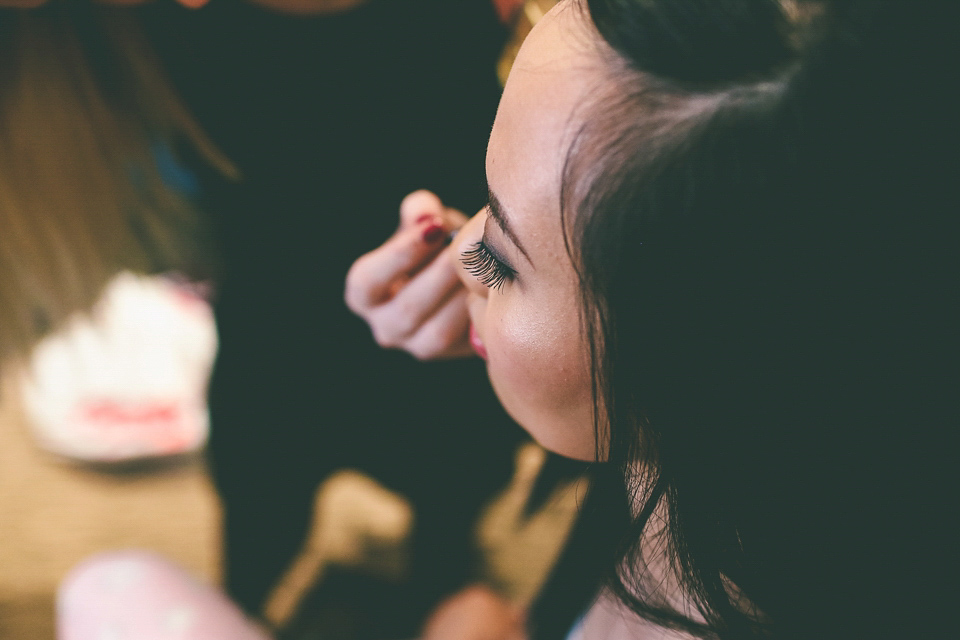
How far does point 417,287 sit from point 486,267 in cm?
14

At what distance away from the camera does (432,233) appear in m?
0.48

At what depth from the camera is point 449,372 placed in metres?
0.71

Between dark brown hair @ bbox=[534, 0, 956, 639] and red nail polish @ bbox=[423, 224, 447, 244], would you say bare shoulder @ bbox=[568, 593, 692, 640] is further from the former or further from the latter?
red nail polish @ bbox=[423, 224, 447, 244]

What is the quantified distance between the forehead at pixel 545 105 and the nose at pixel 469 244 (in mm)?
67

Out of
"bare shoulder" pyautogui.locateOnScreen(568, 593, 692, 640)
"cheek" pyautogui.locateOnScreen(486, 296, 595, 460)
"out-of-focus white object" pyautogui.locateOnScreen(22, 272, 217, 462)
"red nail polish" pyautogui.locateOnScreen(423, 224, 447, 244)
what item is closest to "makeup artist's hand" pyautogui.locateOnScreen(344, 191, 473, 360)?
"red nail polish" pyautogui.locateOnScreen(423, 224, 447, 244)

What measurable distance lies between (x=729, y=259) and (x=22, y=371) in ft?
3.36

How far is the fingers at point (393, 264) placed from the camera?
0.48 m

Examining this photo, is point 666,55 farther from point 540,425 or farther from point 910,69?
point 540,425

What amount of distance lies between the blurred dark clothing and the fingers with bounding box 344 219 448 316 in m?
0.05

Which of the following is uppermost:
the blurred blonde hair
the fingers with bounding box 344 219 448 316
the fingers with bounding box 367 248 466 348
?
the blurred blonde hair

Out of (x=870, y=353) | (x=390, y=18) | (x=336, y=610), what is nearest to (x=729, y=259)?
(x=870, y=353)

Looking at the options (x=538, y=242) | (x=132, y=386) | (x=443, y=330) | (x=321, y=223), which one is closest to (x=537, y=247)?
(x=538, y=242)

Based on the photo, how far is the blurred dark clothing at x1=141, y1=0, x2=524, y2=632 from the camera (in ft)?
1.77

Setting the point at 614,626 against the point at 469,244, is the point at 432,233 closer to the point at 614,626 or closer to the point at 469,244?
the point at 469,244
